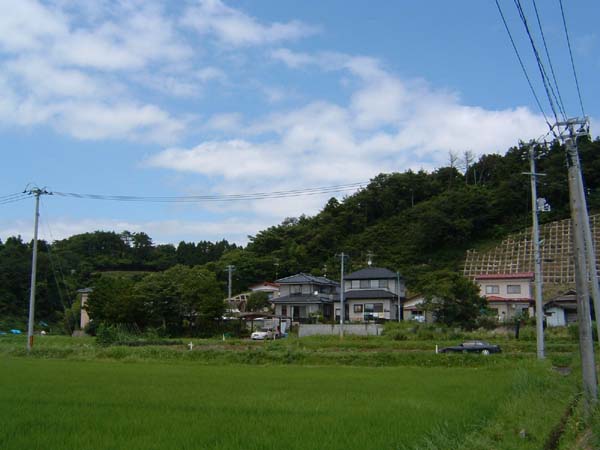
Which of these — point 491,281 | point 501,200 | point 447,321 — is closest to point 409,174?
point 501,200

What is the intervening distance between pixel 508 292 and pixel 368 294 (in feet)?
42.7

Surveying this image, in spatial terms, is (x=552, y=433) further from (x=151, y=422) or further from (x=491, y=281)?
(x=491, y=281)

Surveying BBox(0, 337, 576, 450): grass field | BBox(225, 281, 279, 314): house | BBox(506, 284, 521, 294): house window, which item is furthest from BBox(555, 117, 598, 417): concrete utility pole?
BBox(225, 281, 279, 314): house

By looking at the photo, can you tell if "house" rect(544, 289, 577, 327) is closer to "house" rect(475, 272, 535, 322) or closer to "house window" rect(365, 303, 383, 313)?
"house" rect(475, 272, 535, 322)

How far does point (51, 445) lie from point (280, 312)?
47.3 metres

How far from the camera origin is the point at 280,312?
5584 centimetres

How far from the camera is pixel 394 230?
7688 centimetres

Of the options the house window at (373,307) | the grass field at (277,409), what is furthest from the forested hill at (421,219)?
the grass field at (277,409)

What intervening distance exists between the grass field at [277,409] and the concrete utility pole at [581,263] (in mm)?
804

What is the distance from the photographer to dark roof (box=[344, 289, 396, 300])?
5231 centimetres

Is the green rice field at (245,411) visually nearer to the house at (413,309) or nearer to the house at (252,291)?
the house at (413,309)

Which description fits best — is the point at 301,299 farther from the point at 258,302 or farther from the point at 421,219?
the point at 421,219

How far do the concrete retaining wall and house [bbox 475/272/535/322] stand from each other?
541 inches

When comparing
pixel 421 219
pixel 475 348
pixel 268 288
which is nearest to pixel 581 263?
pixel 475 348
